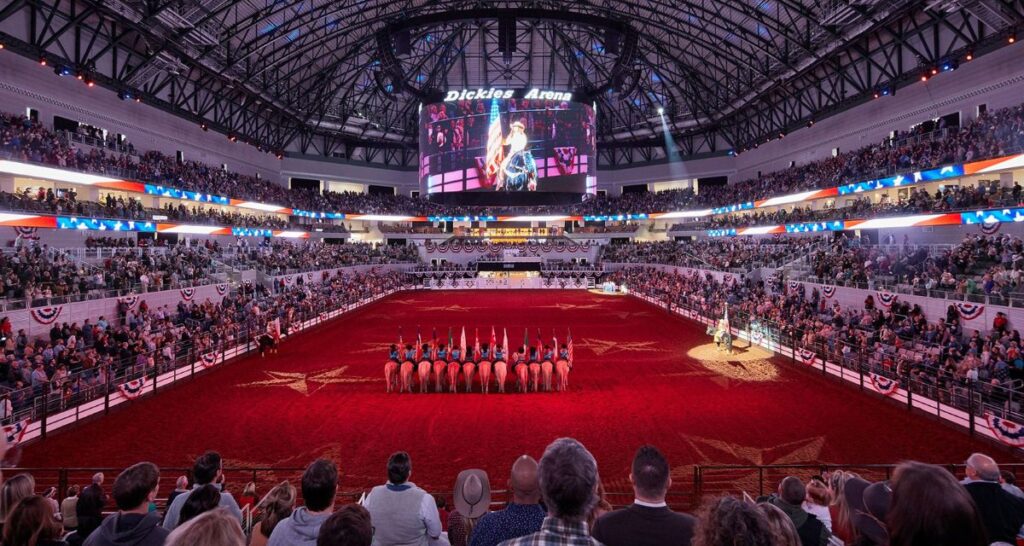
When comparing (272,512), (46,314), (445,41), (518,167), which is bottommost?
(46,314)

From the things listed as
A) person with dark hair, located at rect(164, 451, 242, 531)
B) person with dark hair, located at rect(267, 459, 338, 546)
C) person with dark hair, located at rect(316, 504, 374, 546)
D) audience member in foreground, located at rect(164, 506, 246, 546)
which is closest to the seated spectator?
person with dark hair, located at rect(267, 459, 338, 546)

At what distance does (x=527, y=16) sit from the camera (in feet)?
120

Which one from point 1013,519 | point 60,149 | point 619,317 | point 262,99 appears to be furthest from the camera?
point 262,99

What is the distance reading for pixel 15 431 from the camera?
41.7 feet

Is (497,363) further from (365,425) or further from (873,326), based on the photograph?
(873,326)

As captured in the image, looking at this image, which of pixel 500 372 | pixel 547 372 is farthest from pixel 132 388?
pixel 547 372

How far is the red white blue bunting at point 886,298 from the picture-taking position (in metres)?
23.0

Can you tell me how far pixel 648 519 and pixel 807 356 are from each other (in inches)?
818

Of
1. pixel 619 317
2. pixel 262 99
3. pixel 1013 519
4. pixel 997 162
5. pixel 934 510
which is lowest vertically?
pixel 619 317

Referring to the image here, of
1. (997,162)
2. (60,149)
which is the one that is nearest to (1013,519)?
(997,162)

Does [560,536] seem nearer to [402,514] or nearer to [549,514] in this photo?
[549,514]

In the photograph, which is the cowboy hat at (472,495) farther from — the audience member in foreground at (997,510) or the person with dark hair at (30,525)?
the audience member in foreground at (997,510)

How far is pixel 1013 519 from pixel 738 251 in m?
47.0

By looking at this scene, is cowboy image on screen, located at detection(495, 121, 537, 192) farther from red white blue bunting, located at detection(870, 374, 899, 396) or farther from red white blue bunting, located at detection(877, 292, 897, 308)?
red white blue bunting, located at detection(870, 374, 899, 396)
